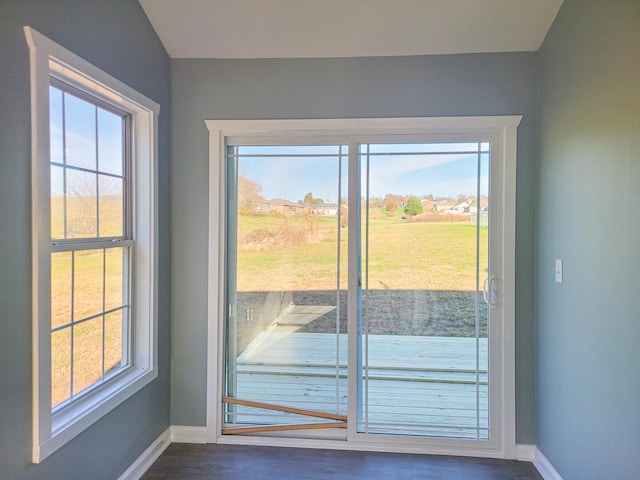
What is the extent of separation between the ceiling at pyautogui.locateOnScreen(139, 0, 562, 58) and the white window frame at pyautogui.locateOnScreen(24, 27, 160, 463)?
0.52 metres

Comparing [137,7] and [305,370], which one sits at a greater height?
[137,7]

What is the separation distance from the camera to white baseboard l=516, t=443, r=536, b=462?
7.78 feet

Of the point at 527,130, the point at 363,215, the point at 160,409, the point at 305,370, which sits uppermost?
the point at 527,130

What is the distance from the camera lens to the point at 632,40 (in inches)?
60.4

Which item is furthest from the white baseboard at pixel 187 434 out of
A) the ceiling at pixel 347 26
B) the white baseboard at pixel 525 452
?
the ceiling at pixel 347 26

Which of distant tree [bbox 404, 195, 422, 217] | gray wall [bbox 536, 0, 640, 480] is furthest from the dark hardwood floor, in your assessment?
distant tree [bbox 404, 195, 422, 217]

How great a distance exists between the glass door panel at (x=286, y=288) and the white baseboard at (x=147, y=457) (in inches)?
15.8

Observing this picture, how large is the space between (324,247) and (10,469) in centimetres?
180

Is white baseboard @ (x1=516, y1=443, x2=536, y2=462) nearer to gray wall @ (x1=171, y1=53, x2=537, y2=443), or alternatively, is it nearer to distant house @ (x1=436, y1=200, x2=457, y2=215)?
gray wall @ (x1=171, y1=53, x2=537, y2=443)

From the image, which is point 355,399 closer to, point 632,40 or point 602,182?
point 602,182

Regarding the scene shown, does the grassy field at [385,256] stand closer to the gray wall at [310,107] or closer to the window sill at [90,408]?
the gray wall at [310,107]

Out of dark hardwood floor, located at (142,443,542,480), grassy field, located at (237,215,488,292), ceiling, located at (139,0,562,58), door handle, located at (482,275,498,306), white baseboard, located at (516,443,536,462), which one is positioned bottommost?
dark hardwood floor, located at (142,443,542,480)

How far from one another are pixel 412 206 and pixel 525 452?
1.65 metres

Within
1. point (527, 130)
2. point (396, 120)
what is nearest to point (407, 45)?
point (396, 120)
